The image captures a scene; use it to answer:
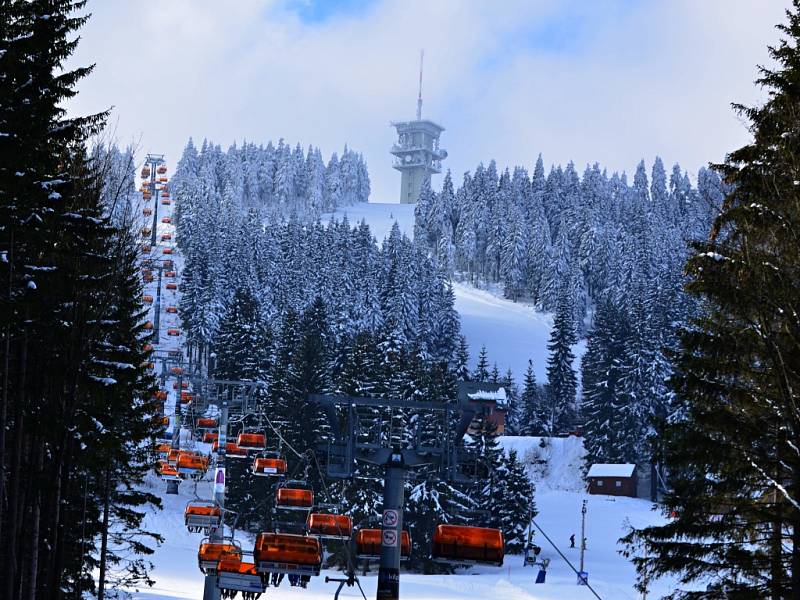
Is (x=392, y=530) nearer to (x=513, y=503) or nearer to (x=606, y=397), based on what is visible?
(x=513, y=503)

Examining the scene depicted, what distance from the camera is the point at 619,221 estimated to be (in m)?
172

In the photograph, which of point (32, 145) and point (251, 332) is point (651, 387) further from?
point (32, 145)

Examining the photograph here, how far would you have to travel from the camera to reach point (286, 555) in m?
25.7

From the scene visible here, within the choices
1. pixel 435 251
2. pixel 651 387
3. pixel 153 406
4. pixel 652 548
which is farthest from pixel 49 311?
pixel 435 251

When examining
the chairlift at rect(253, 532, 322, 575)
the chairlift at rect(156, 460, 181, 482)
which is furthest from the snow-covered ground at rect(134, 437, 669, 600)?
the chairlift at rect(253, 532, 322, 575)

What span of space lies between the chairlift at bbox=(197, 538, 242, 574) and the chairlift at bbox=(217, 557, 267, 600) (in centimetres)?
13

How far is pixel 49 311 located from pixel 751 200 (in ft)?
41.7

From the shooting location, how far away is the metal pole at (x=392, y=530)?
2368 centimetres

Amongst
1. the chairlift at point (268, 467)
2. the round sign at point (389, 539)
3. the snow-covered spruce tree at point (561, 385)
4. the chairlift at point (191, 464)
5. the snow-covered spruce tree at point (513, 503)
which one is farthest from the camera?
the snow-covered spruce tree at point (561, 385)

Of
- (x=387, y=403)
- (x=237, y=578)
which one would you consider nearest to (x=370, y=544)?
(x=237, y=578)

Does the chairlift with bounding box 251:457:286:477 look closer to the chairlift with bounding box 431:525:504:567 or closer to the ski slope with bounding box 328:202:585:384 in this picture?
the chairlift with bounding box 431:525:504:567

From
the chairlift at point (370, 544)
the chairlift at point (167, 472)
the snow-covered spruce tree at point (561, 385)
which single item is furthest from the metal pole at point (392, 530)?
the snow-covered spruce tree at point (561, 385)

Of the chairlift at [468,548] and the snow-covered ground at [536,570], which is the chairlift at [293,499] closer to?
the snow-covered ground at [536,570]

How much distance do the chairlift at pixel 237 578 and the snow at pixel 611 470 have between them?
51580mm
